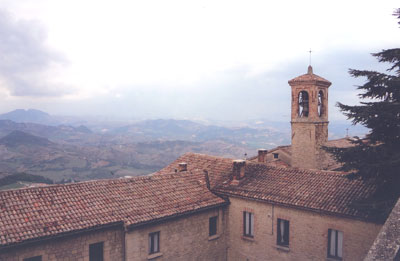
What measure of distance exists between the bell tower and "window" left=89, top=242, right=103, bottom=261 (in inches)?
626

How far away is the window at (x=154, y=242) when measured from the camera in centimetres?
1570

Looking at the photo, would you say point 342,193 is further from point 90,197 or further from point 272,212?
point 90,197

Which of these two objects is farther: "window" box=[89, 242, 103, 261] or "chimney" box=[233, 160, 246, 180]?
"chimney" box=[233, 160, 246, 180]

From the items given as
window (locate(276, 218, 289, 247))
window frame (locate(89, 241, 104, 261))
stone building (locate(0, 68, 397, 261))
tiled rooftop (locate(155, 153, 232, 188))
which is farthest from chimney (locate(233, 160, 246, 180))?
window frame (locate(89, 241, 104, 261))

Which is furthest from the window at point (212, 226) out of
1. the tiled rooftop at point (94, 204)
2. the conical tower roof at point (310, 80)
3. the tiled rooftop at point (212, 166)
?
the conical tower roof at point (310, 80)

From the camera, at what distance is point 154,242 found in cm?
1577

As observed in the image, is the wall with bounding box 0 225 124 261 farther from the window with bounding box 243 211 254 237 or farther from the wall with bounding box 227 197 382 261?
the window with bounding box 243 211 254 237

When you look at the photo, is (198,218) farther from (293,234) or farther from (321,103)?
(321,103)

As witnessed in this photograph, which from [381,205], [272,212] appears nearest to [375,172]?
[381,205]

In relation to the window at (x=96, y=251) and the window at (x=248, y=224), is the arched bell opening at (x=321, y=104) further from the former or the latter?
the window at (x=96, y=251)

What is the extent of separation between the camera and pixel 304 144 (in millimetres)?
24562

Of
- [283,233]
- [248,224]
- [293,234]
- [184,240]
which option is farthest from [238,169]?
[184,240]

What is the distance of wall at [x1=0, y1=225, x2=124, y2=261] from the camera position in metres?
12.2

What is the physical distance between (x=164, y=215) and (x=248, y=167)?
725 cm
